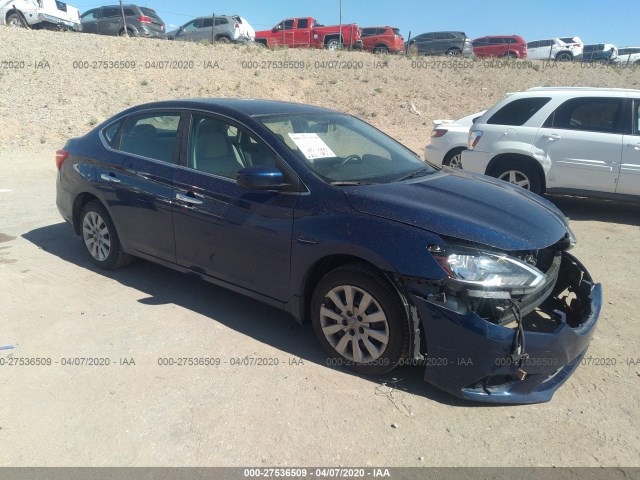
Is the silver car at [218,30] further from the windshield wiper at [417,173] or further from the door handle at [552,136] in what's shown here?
the windshield wiper at [417,173]

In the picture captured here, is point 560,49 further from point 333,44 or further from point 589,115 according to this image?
point 589,115

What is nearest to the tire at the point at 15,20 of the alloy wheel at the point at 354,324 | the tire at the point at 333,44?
the tire at the point at 333,44

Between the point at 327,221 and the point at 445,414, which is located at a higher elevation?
the point at 327,221

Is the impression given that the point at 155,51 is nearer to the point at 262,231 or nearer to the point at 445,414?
the point at 262,231

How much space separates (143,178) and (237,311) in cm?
137

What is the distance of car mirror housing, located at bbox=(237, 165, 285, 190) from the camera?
347cm

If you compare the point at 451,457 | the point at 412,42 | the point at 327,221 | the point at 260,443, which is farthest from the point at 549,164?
A: the point at 412,42

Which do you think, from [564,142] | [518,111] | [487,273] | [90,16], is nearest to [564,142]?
[564,142]

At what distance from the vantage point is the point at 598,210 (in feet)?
25.0

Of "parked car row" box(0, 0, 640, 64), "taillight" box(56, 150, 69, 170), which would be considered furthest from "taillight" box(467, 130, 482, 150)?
"parked car row" box(0, 0, 640, 64)

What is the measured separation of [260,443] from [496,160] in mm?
5815

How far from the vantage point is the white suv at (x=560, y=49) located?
30062mm

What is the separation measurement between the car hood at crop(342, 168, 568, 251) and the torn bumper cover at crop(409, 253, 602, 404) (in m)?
0.45

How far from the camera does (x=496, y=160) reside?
736cm
